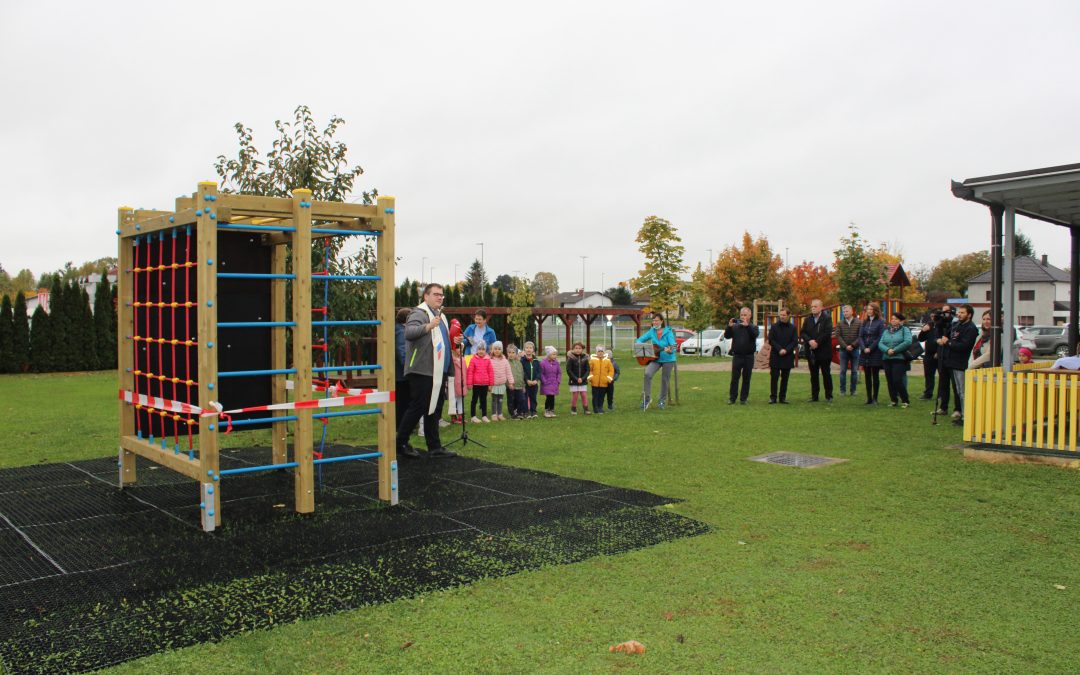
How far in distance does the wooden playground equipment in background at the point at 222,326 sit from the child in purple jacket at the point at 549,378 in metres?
6.14

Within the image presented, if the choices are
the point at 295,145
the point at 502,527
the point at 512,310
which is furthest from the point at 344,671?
the point at 512,310

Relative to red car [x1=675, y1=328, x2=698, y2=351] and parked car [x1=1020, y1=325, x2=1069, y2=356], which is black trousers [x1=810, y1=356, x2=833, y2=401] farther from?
parked car [x1=1020, y1=325, x2=1069, y2=356]

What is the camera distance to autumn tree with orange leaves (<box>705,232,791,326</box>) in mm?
45969

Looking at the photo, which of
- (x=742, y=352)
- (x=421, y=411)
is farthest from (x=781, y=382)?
(x=421, y=411)

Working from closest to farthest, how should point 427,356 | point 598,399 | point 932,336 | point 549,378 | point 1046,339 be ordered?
point 427,356 → point 549,378 → point 598,399 → point 932,336 → point 1046,339

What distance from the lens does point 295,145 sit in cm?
1073

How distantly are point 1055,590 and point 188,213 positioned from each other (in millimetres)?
6383

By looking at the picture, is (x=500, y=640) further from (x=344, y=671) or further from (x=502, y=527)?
(x=502, y=527)

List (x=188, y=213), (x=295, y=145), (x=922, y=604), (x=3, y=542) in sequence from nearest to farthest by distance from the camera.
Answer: (x=922, y=604)
(x=3, y=542)
(x=188, y=213)
(x=295, y=145)

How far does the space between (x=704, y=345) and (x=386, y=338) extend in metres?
32.4

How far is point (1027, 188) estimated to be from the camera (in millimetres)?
9609

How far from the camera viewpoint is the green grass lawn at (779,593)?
3.96 metres

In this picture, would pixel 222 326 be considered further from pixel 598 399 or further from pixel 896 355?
pixel 896 355

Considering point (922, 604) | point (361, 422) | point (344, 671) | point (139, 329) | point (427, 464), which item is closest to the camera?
point (344, 671)
